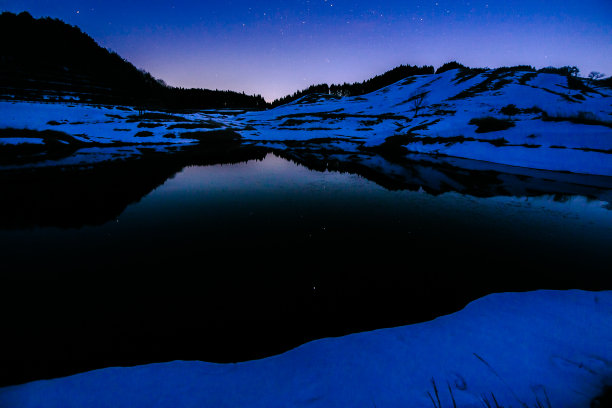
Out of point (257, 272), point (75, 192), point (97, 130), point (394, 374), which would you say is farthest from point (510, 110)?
point (97, 130)

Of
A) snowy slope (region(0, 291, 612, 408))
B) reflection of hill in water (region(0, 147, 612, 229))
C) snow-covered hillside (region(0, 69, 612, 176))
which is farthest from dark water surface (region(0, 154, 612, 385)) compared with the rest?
snow-covered hillside (region(0, 69, 612, 176))

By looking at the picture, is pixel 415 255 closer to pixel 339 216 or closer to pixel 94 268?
pixel 339 216

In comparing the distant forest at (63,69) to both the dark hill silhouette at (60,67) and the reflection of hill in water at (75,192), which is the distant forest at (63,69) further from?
the reflection of hill in water at (75,192)

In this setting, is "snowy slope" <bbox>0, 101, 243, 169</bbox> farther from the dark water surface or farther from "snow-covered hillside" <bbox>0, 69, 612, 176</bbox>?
the dark water surface

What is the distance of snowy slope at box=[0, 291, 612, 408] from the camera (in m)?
3.95

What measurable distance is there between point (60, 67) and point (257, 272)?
430 feet

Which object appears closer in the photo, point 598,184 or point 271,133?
point 598,184

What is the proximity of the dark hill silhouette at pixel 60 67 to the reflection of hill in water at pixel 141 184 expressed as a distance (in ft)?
226

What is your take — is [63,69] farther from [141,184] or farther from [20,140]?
[141,184]

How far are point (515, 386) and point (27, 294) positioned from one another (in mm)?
10924

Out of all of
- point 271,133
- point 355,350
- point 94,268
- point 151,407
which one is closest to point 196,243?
point 94,268

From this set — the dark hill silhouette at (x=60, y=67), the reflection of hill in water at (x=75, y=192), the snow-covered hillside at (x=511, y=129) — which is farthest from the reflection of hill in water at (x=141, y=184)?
the dark hill silhouette at (x=60, y=67)

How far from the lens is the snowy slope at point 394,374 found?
395 cm

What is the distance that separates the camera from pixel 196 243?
952 centimetres
